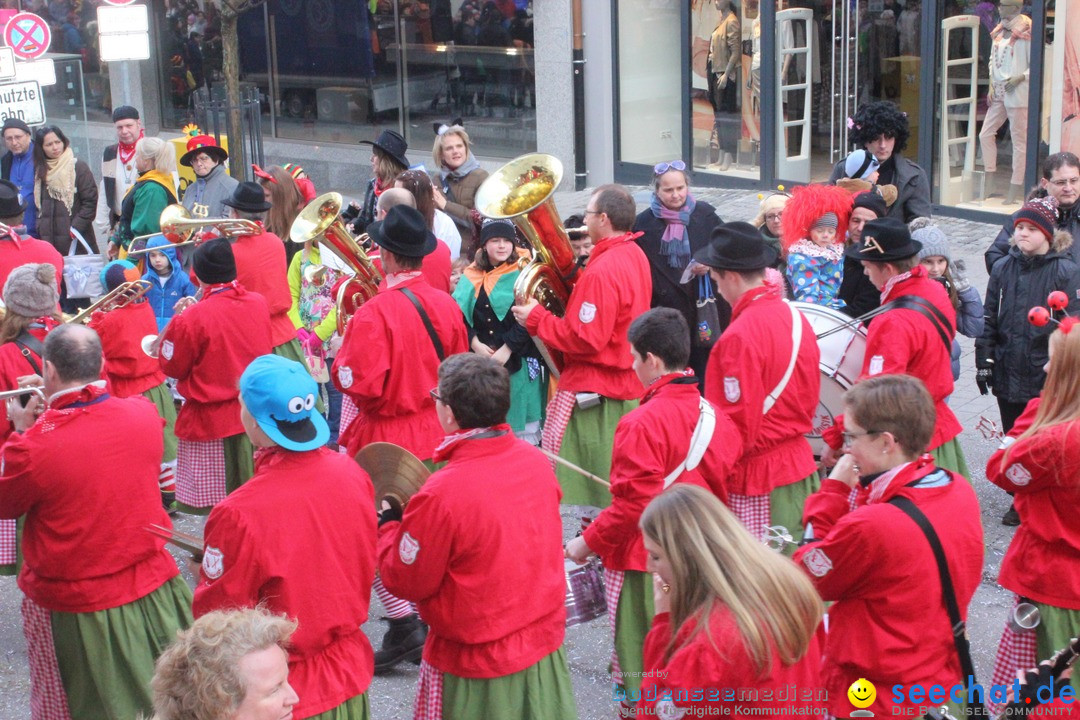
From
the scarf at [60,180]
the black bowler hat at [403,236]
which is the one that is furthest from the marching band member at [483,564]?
the scarf at [60,180]

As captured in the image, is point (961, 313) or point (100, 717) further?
point (961, 313)

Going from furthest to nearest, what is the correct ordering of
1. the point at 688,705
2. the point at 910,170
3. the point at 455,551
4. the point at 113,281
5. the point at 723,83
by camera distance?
1. the point at 723,83
2. the point at 910,170
3. the point at 113,281
4. the point at 455,551
5. the point at 688,705

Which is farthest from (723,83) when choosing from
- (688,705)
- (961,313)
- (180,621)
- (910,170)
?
(688,705)

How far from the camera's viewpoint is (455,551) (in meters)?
3.75

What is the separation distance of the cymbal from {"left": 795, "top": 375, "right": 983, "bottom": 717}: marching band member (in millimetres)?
1361

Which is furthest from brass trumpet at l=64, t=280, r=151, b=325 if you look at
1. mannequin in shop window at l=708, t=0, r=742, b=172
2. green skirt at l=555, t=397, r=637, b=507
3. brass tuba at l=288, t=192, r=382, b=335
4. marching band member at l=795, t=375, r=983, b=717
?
mannequin in shop window at l=708, t=0, r=742, b=172

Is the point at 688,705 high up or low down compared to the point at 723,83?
down

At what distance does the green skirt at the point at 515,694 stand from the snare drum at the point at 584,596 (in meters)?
0.25

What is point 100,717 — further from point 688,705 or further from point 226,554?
point 688,705

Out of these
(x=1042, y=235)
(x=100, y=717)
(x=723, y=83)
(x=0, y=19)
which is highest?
(x=0, y=19)

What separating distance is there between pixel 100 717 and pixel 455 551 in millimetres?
1881

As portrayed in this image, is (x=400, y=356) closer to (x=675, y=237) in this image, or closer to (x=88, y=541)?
(x=88, y=541)

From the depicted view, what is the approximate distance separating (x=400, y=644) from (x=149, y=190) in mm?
5406

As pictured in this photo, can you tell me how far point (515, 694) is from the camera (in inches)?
157
